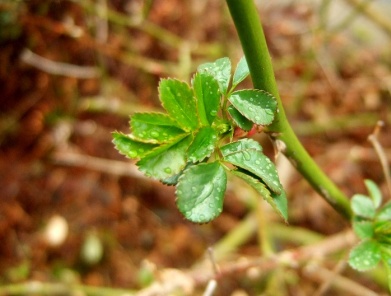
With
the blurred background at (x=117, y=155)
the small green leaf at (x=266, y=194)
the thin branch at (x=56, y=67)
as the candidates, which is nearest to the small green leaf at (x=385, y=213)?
the small green leaf at (x=266, y=194)

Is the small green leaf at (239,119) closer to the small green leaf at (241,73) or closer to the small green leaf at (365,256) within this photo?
the small green leaf at (241,73)

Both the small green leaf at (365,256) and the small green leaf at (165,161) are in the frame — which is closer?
the small green leaf at (165,161)

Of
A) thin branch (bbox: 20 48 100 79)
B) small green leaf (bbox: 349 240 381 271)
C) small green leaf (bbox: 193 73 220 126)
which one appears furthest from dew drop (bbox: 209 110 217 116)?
thin branch (bbox: 20 48 100 79)

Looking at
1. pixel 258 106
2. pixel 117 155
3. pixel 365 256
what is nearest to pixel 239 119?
pixel 258 106

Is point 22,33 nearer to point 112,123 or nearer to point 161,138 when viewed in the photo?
point 112,123

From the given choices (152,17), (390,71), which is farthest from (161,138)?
(390,71)

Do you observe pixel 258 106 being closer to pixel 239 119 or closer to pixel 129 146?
pixel 239 119
